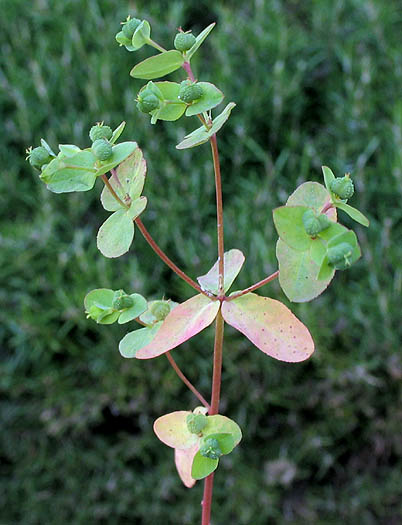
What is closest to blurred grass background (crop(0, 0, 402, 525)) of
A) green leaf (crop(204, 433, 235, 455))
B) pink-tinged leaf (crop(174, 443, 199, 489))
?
pink-tinged leaf (crop(174, 443, 199, 489))

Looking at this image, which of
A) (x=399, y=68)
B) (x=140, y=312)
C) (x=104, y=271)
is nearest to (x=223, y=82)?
(x=399, y=68)

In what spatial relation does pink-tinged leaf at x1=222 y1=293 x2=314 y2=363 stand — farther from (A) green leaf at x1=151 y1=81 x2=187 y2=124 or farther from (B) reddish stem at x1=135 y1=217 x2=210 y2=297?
(A) green leaf at x1=151 y1=81 x2=187 y2=124

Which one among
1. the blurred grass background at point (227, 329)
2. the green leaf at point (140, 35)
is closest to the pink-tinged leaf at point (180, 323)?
the green leaf at point (140, 35)

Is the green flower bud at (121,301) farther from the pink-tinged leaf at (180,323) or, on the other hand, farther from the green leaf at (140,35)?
the green leaf at (140,35)

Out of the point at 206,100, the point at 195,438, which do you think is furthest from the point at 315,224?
the point at 195,438

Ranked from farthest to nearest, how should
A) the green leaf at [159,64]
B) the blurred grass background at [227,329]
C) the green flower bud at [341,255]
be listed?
1. the blurred grass background at [227,329]
2. the green leaf at [159,64]
3. the green flower bud at [341,255]

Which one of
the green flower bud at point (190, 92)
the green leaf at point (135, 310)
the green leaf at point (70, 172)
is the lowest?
the green leaf at point (135, 310)

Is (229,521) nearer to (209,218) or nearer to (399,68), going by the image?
(209,218)
